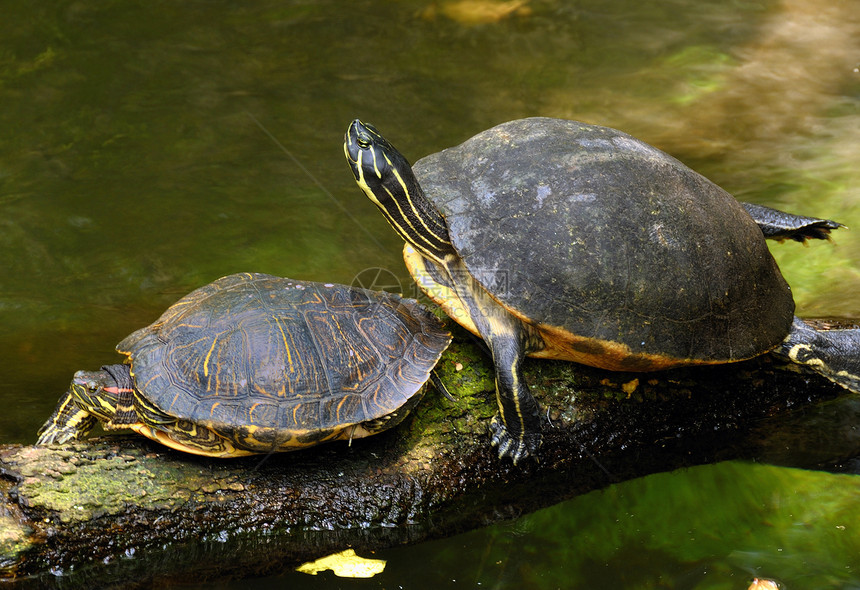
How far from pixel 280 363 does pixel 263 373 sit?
0.08 meters

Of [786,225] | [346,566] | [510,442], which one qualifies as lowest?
[346,566]

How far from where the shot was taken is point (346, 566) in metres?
3.04

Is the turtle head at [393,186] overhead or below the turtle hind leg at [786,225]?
overhead

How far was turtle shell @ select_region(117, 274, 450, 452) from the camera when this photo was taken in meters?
2.90

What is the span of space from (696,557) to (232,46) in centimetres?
777

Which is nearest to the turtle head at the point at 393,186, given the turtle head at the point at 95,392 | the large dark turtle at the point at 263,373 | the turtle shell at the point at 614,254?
the turtle shell at the point at 614,254

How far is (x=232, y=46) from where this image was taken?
845 centimetres

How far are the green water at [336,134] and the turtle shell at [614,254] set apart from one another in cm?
83

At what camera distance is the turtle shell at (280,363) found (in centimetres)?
290

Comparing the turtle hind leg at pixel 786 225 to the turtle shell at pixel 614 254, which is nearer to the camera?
the turtle shell at pixel 614 254

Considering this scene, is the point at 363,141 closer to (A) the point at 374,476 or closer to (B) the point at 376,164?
(B) the point at 376,164

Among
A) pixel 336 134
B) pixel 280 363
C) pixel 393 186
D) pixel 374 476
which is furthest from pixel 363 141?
pixel 336 134

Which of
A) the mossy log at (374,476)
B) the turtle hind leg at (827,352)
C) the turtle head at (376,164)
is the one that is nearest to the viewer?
the mossy log at (374,476)

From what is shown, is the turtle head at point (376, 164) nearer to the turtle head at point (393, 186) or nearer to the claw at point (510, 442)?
the turtle head at point (393, 186)
